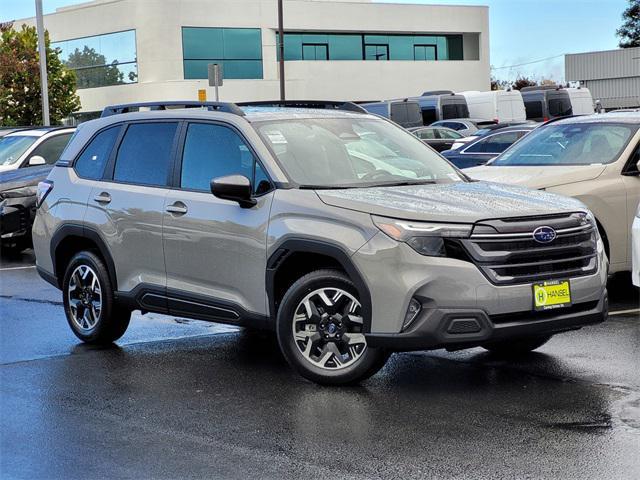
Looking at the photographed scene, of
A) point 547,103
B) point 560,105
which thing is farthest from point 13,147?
point 560,105

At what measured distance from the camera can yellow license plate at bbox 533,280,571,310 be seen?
6496 mm

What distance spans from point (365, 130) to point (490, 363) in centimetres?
192

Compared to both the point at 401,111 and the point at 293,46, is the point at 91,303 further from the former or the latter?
the point at 293,46

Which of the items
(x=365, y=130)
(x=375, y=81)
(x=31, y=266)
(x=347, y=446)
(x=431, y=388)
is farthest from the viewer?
(x=375, y=81)

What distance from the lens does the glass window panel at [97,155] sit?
857 centimetres

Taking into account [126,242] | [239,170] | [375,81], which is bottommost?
[126,242]

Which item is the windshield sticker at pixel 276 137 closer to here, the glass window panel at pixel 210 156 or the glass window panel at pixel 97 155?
the glass window panel at pixel 210 156

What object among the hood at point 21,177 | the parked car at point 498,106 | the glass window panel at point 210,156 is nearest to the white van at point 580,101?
the parked car at point 498,106

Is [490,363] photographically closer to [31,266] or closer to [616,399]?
[616,399]

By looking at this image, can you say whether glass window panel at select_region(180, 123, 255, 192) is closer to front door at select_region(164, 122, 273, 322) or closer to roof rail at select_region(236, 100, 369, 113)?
front door at select_region(164, 122, 273, 322)

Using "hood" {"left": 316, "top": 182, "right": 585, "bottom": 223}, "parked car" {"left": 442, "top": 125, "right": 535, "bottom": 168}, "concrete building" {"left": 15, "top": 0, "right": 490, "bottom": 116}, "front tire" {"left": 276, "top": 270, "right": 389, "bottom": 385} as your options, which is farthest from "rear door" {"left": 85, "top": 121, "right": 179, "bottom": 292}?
"concrete building" {"left": 15, "top": 0, "right": 490, "bottom": 116}

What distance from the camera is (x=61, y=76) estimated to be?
4753 cm

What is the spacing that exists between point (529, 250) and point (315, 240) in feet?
4.28

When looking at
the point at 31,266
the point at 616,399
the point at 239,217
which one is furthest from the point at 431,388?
the point at 31,266
